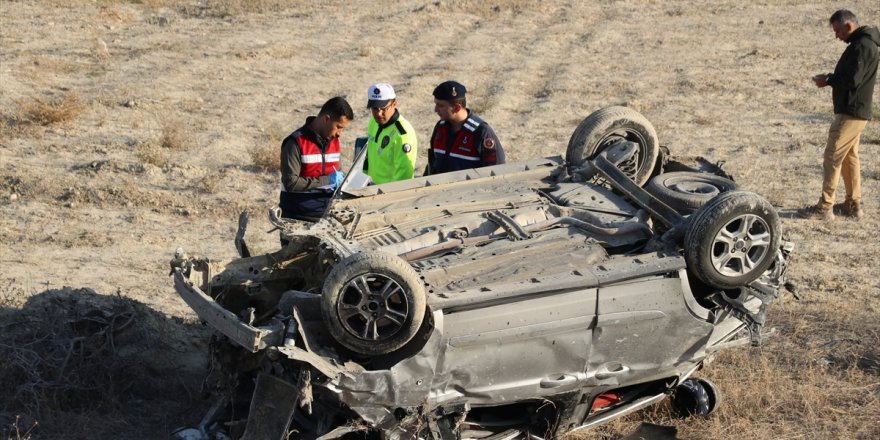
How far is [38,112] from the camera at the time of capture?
44.0 feet

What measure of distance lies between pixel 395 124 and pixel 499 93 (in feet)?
24.3

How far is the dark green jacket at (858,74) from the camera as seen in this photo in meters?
11.0

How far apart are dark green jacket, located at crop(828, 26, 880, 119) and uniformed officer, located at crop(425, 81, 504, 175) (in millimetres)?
4582

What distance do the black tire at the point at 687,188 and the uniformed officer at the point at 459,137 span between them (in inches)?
53.5

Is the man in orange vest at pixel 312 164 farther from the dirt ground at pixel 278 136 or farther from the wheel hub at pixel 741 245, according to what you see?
the wheel hub at pixel 741 245

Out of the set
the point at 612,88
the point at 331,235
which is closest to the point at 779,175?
the point at 612,88

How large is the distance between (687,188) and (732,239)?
1.09 meters

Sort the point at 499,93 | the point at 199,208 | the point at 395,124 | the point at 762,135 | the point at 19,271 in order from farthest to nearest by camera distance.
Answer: the point at 499,93 → the point at 762,135 → the point at 199,208 → the point at 19,271 → the point at 395,124

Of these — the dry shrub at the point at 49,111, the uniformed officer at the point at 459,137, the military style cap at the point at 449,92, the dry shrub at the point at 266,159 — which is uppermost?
the military style cap at the point at 449,92

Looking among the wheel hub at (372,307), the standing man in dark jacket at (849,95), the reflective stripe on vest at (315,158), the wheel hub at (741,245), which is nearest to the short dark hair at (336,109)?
the reflective stripe on vest at (315,158)

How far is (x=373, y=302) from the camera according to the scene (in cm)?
577

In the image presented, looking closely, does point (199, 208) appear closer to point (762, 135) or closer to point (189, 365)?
point (189, 365)

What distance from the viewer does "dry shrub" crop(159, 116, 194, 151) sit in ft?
42.3

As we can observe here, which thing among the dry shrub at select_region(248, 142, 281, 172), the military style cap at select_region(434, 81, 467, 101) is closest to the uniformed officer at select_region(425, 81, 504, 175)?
the military style cap at select_region(434, 81, 467, 101)
